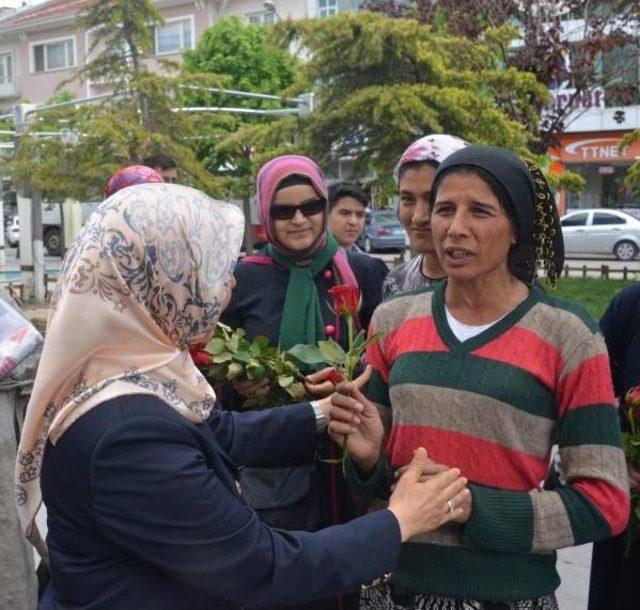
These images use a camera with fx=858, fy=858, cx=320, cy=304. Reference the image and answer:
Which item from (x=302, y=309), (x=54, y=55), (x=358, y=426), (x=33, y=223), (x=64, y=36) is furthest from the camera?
(x=54, y=55)

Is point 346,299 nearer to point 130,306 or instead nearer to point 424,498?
point 424,498

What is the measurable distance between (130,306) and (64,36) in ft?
128

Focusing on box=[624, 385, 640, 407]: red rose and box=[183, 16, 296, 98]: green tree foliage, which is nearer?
box=[624, 385, 640, 407]: red rose

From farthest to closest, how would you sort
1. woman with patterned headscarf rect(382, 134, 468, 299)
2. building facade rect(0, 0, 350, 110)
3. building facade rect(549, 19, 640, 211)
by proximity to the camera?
building facade rect(0, 0, 350, 110)
building facade rect(549, 19, 640, 211)
woman with patterned headscarf rect(382, 134, 468, 299)

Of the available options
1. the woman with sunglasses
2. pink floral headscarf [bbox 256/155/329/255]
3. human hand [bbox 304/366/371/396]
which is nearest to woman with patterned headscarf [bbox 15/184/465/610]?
human hand [bbox 304/366/371/396]

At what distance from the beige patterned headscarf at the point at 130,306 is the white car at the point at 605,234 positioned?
23.1m

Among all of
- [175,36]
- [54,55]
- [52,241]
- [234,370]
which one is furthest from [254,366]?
[54,55]

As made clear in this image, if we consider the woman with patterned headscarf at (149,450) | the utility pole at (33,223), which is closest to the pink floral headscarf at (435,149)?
the woman with patterned headscarf at (149,450)

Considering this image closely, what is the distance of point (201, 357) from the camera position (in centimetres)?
272

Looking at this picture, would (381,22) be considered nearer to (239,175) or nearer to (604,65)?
(604,65)

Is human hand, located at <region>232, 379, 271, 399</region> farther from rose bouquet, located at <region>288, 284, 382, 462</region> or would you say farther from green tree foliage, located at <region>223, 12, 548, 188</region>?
green tree foliage, located at <region>223, 12, 548, 188</region>

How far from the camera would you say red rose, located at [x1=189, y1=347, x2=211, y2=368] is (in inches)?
107

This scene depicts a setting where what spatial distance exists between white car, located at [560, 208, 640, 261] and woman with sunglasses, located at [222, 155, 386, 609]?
21625mm

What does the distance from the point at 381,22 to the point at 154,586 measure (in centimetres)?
1091
